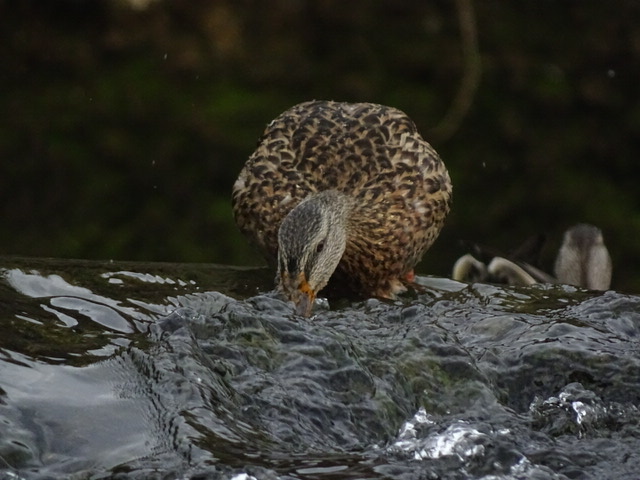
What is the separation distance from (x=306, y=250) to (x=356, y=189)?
78 centimetres

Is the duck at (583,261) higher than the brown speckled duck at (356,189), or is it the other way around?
the brown speckled duck at (356,189)

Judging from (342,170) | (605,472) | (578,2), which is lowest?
(605,472)

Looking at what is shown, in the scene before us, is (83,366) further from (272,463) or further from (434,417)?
(434,417)

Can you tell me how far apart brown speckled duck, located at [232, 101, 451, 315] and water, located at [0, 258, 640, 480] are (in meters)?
0.52

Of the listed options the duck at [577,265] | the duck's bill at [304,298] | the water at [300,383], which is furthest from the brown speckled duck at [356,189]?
the duck at [577,265]

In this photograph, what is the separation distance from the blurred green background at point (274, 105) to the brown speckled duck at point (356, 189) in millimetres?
2712

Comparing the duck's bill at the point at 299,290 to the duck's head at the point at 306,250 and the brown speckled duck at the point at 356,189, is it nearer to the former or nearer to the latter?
the duck's head at the point at 306,250

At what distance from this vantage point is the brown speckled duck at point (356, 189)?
19.0 feet

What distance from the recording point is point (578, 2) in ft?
29.7

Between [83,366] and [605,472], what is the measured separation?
164 centimetres

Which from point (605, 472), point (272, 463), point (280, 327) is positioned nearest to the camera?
point (272, 463)

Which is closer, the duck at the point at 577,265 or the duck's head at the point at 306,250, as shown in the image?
the duck's head at the point at 306,250

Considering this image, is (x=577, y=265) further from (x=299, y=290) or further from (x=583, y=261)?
(x=299, y=290)

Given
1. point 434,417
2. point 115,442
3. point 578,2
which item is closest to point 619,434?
point 434,417
